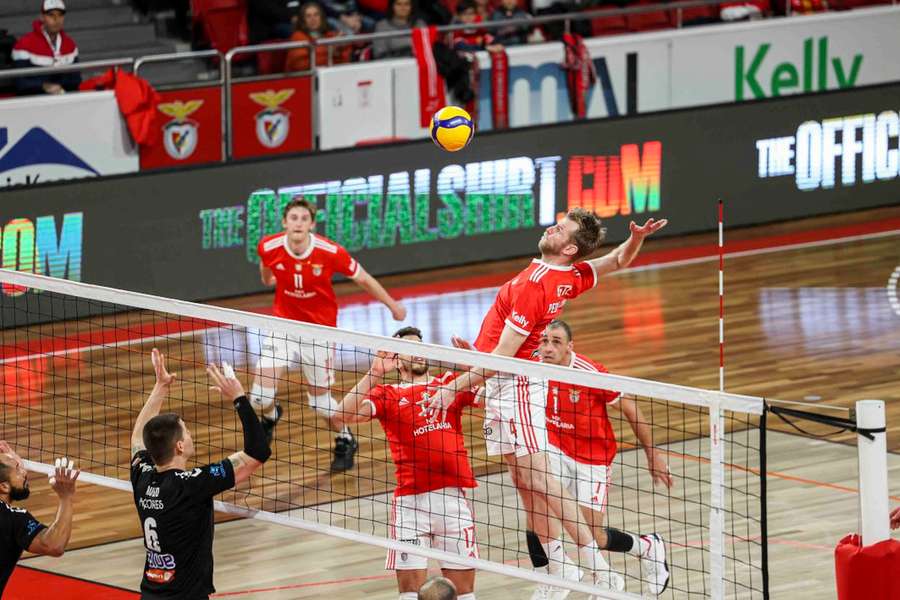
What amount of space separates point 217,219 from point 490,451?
9.23m

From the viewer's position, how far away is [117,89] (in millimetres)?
18344

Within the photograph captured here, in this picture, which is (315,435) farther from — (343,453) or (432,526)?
(432,526)

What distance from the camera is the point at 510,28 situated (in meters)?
21.8

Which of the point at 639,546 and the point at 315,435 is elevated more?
→ the point at 639,546

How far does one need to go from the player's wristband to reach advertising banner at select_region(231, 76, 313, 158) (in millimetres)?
10669

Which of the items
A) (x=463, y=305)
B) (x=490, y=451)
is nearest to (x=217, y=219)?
(x=463, y=305)

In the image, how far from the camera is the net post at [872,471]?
25.0ft

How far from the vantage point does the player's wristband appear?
29.3ft

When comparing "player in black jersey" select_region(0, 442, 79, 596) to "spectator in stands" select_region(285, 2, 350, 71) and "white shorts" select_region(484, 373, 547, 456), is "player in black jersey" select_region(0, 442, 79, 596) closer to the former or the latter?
"white shorts" select_region(484, 373, 547, 456)

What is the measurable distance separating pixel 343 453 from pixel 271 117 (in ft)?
23.7

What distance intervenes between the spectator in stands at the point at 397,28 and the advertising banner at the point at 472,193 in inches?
63.2

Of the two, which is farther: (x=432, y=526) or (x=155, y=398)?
(x=432, y=526)

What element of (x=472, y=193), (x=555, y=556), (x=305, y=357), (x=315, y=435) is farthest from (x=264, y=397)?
(x=472, y=193)

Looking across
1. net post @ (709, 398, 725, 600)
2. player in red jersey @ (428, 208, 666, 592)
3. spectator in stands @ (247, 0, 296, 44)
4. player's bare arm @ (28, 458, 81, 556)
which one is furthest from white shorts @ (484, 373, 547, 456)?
spectator in stands @ (247, 0, 296, 44)
